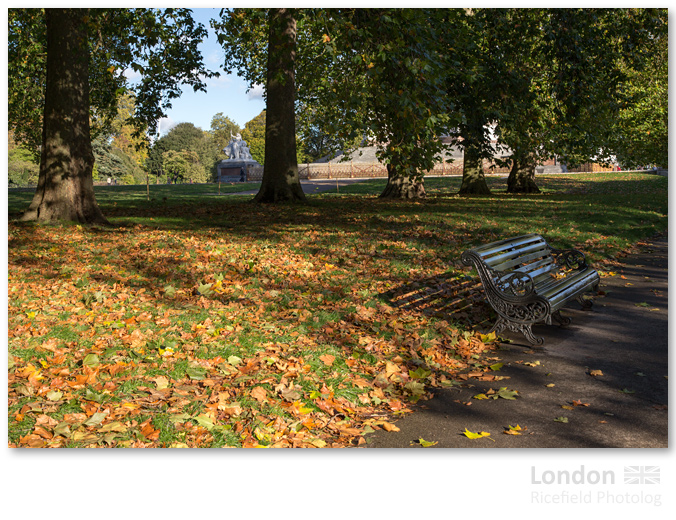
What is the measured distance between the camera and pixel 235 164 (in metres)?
52.4

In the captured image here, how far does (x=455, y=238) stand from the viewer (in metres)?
12.0

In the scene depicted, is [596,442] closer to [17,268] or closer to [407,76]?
[407,76]

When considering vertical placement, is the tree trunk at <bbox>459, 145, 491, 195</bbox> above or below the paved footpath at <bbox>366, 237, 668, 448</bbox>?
Result: above

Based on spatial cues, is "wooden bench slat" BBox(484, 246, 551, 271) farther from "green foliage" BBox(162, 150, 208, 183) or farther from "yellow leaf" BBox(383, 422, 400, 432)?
"green foliage" BBox(162, 150, 208, 183)

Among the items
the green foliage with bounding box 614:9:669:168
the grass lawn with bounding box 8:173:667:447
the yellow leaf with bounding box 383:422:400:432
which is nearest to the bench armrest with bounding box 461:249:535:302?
the grass lawn with bounding box 8:173:667:447

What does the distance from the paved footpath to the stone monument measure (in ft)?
156

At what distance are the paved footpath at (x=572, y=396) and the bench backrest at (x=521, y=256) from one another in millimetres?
750

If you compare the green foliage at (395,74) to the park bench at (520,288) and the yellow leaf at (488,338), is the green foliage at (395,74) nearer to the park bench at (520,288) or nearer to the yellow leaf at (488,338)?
the park bench at (520,288)

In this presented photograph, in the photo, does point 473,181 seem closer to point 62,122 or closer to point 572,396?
point 62,122

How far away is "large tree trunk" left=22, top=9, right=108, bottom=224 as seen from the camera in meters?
11.9

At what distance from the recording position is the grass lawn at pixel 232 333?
4.00 metres

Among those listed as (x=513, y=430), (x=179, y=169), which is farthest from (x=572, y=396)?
(x=179, y=169)

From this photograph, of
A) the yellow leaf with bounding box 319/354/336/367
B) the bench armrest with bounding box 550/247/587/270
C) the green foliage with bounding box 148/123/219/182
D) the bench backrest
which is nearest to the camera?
the yellow leaf with bounding box 319/354/336/367

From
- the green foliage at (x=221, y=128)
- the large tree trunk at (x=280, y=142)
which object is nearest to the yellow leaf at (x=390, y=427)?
the large tree trunk at (x=280, y=142)
